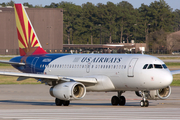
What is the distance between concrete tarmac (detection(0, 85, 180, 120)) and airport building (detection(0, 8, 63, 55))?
95.5m

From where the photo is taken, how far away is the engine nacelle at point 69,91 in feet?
85.0

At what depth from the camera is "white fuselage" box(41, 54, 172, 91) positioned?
25.7 m

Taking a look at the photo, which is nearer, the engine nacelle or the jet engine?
the engine nacelle

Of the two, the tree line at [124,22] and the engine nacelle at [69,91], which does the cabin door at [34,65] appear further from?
the tree line at [124,22]

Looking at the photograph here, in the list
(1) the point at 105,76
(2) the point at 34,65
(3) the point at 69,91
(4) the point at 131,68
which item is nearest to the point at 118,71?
(4) the point at 131,68

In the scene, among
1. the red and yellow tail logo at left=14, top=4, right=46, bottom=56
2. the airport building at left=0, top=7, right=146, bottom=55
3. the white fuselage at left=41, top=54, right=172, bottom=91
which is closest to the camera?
the white fuselage at left=41, top=54, right=172, bottom=91

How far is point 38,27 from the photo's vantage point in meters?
136

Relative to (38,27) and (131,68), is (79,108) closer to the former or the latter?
(131,68)

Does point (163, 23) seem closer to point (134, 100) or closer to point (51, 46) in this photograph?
point (51, 46)

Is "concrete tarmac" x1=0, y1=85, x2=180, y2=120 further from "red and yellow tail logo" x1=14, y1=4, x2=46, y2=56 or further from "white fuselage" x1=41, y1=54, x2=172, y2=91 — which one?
"red and yellow tail logo" x1=14, y1=4, x2=46, y2=56

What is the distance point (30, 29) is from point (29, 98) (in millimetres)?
6696

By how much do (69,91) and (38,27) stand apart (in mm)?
112659

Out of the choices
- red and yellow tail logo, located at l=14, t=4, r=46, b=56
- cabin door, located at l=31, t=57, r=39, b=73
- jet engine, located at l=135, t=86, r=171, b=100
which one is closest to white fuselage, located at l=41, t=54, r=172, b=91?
jet engine, located at l=135, t=86, r=171, b=100

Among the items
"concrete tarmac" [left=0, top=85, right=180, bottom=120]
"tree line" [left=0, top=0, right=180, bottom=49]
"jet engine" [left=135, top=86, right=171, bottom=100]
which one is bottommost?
"concrete tarmac" [left=0, top=85, right=180, bottom=120]
